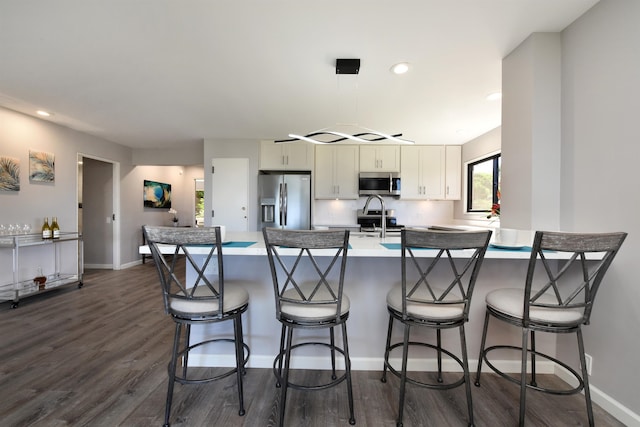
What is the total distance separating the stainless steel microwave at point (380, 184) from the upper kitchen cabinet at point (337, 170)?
0.15 m

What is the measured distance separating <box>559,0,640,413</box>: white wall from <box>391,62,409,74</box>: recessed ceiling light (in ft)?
3.49

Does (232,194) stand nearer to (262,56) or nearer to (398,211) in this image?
(262,56)

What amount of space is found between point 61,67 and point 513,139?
3.85 meters

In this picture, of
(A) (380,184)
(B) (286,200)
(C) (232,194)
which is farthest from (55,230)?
(A) (380,184)

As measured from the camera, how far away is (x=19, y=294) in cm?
→ 314

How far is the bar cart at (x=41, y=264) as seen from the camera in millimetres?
3068

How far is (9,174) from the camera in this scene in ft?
10.5

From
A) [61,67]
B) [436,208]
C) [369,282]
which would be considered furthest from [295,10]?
[436,208]

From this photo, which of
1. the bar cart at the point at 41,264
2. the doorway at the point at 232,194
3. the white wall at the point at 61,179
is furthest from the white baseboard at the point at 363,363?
the white wall at the point at 61,179

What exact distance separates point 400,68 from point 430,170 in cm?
284

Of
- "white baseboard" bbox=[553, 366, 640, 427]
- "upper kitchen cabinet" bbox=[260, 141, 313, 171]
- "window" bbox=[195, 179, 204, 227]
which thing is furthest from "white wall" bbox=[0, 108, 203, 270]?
"white baseboard" bbox=[553, 366, 640, 427]

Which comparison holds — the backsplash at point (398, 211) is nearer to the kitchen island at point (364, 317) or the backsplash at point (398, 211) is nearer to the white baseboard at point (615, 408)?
the kitchen island at point (364, 317)

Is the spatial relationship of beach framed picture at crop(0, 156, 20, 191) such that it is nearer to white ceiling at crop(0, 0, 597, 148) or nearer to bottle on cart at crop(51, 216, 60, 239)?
bottle on cart at crop(51, 216, 60, 239)

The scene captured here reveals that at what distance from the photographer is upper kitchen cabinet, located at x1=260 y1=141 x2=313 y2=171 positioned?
452 centimetres
